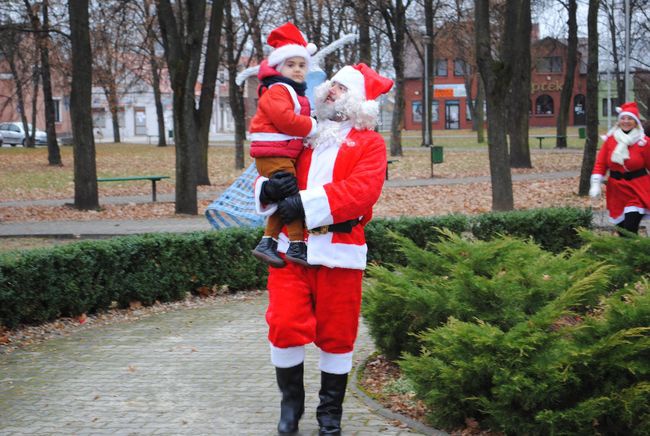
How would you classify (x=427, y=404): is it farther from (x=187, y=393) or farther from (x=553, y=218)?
(x=553, y=218)

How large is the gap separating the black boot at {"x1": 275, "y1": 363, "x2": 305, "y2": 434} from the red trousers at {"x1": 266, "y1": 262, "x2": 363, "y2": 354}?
211mm

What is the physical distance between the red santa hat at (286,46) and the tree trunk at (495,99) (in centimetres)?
1090

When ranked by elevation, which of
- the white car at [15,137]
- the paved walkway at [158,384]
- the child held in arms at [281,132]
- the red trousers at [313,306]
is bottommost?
the paved walkway at [158,384]

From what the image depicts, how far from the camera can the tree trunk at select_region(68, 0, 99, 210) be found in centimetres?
1886

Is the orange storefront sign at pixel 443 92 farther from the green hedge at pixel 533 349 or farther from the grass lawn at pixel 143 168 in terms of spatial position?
the green hedge at pixel 533 349

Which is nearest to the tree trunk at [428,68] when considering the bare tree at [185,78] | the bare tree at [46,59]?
the bare tree at [46,59]

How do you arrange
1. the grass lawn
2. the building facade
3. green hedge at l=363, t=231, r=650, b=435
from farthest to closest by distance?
the building facade, the grass lawn, green hedge at l=363, t=231, r=650, b=435

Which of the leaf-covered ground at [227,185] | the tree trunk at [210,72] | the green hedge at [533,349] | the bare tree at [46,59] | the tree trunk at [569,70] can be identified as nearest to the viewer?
the green hedge at [533,349]

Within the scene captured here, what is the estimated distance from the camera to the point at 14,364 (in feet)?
24.4

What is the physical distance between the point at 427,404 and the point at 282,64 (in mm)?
2113

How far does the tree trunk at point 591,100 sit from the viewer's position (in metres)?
19.5

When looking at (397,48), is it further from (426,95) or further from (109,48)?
(109,48)

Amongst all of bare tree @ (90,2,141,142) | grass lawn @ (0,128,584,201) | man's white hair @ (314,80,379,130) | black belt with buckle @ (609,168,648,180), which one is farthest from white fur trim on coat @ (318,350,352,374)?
grass lawn @ (0,128,584,201)

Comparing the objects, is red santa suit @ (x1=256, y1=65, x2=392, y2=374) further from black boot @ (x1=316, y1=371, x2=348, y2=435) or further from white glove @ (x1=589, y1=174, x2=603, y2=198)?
white glove @ (x1=589, y1=174, x2=603, y2=198)
